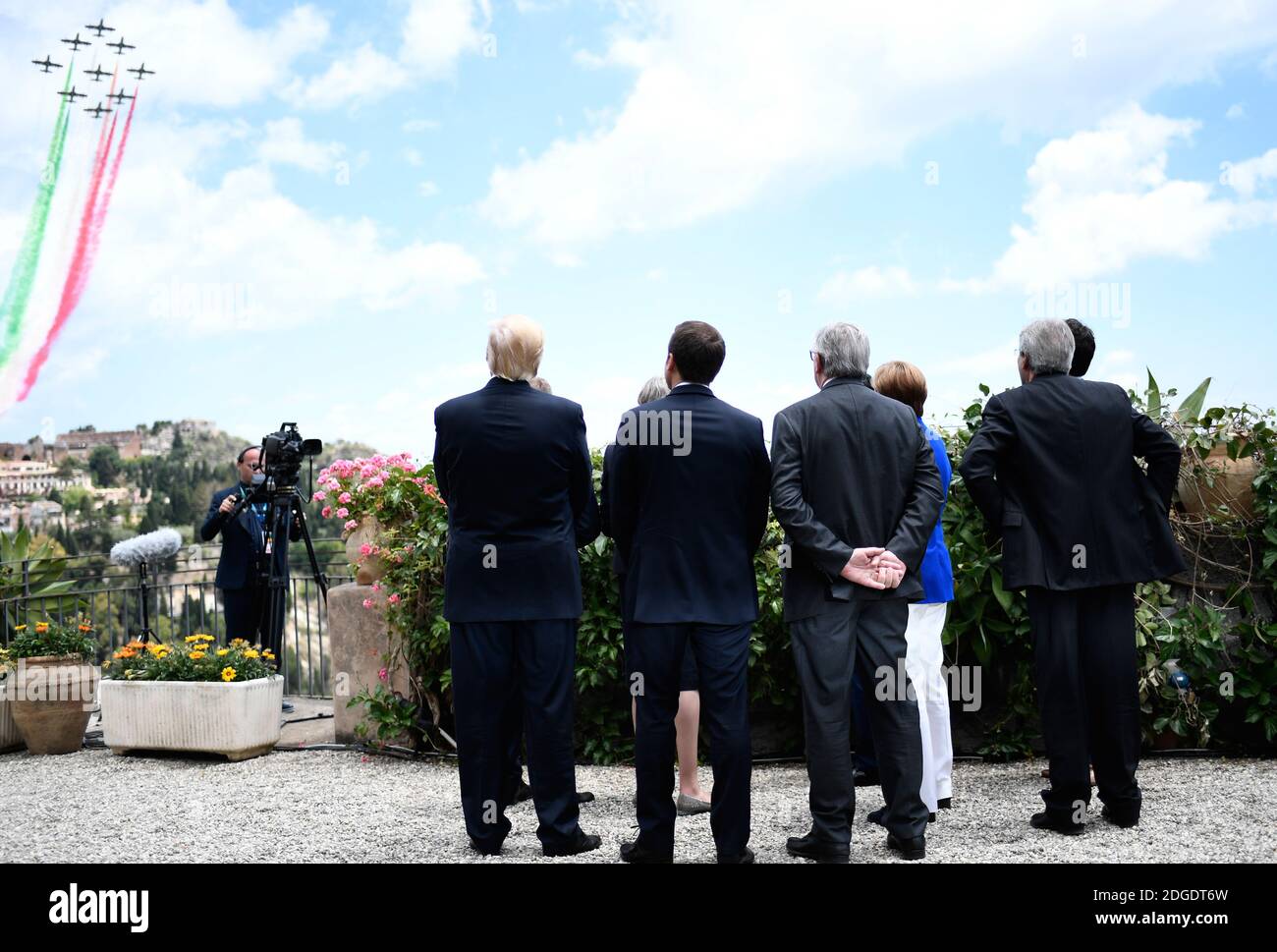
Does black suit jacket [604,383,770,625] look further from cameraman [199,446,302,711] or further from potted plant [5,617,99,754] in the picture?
potted plant [5,617,99,754]

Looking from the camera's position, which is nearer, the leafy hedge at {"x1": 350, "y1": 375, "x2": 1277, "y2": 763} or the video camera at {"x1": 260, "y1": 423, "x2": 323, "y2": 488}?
the leafy hedge at {"x1": 350, "y1": 375, "x2": 1277, "y2": 763}

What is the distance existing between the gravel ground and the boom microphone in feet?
6.73

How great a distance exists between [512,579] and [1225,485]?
4.25m

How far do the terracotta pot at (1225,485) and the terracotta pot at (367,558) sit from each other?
187 inches

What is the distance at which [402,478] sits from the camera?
674 cm

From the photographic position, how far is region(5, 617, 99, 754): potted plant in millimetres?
7453

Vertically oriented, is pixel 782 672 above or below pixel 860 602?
below

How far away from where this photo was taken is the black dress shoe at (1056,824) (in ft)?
14.8

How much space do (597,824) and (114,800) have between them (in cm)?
285

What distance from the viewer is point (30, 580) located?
37.1ft

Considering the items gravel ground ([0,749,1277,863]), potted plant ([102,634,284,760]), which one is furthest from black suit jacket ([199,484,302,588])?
gravel ground ([0,749,1277,863])

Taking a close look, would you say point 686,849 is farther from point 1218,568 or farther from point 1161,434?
point 1218,568

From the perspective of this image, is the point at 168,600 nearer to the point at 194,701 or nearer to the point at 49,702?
the point at 49,702
